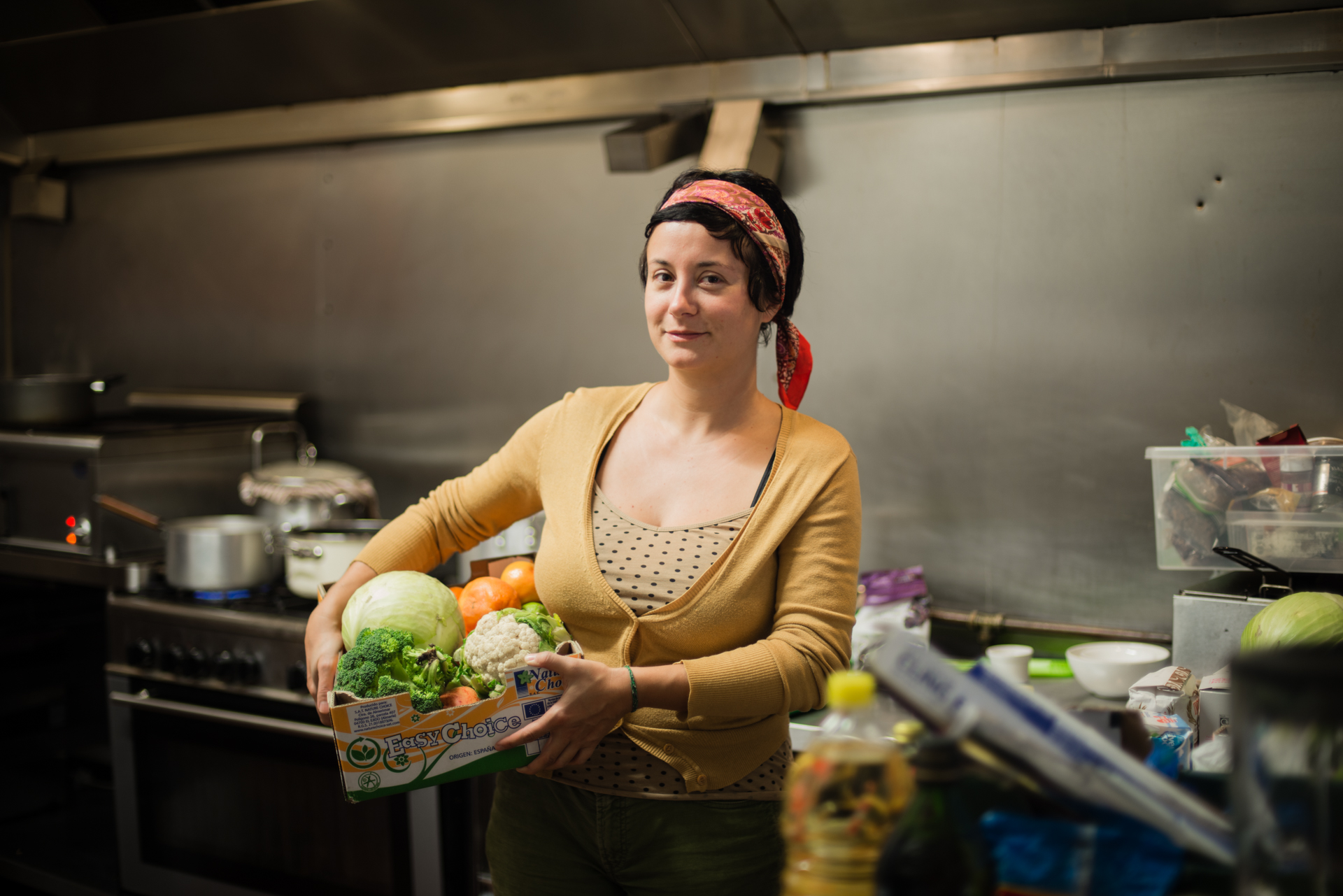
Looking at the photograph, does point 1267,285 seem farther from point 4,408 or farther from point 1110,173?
point 4,408

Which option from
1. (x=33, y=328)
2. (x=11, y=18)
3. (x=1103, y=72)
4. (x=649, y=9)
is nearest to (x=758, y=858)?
(x=1103, y=72)

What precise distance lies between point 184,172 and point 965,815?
309cm

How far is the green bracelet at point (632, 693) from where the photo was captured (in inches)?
41.8

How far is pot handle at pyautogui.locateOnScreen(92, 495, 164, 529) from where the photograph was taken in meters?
2.38

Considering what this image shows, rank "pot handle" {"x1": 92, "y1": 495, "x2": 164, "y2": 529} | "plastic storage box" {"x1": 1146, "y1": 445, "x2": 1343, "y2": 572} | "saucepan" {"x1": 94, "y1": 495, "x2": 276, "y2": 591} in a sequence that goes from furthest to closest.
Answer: "pot handle" {"x1": 92, "y1": 495, "x2": 164, "y2": 529} → "saucepan" {"x1": 94, "y1": 495, "x2": 276, "y2": 591} → "plastic storage box" {"x1": 1146, "y1": 445, "x2": 1343, "y2": 572}

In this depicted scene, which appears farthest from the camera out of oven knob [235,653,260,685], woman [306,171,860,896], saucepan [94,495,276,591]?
saucepan [94,495,276,591]

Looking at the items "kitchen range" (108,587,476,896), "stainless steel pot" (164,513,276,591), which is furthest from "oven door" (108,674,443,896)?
"stainless steel pot" (164,513,276,591)

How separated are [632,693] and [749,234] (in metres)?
0.56

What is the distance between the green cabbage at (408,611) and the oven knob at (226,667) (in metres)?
0.98

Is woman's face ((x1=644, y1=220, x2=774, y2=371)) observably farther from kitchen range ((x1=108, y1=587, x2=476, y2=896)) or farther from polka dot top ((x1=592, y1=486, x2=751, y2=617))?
kitchen range ((x1=108, y1=587, x2=476, y2=896))

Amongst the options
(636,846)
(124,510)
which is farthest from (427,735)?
(124,510)

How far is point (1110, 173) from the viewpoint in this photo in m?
1.92

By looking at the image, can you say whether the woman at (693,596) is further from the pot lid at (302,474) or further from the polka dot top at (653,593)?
the pot lid at (302,474)

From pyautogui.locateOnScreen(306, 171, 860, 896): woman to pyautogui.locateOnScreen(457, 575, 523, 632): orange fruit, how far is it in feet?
0.33
